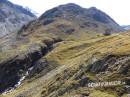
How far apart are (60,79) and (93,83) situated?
36692 mm

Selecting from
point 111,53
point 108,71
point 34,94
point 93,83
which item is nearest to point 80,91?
point 93,83

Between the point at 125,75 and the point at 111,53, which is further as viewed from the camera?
the point at 111,53

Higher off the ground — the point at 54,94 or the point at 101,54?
the point at 101,54

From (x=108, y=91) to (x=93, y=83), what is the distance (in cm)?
1279

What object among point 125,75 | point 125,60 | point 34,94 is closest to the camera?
point 125,75

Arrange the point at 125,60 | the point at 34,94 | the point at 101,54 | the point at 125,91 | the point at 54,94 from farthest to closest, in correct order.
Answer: the point at 34,94
the point at 101,54
the point at 54,94
the point at 125,60
the point at 125,91

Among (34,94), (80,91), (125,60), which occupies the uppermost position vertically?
(125,60)

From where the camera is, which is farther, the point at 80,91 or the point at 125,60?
the point at 125,60

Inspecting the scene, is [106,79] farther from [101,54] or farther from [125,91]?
[101,54]

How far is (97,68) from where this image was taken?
142 m

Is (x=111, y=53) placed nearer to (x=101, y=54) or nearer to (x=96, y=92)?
(x=101, y=54)

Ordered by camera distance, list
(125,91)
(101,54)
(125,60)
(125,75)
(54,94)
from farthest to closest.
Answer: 1. (101,54)
2. (54,94)
3. (125,60)
4. (125,75)
5. (125,91)

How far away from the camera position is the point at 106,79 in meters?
127

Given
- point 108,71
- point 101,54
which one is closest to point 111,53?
point 101,54
